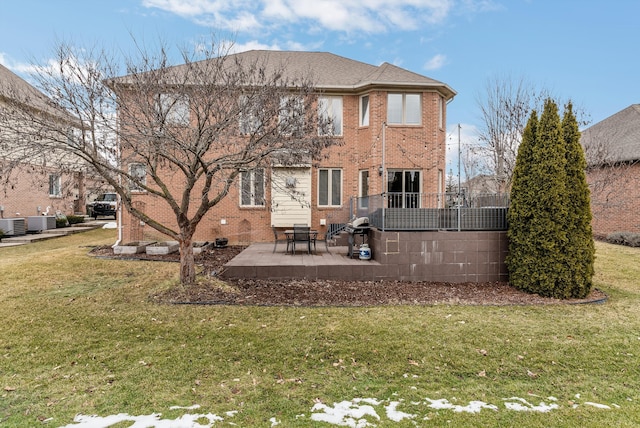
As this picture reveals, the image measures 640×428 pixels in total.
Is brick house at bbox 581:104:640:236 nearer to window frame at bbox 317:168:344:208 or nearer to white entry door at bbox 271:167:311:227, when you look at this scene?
window frame at bbox 317:168:344:208

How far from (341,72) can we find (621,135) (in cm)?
1607

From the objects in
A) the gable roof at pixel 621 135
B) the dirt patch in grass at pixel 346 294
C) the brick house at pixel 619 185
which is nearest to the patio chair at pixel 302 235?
the dirt patch in grass at pixel 346 294

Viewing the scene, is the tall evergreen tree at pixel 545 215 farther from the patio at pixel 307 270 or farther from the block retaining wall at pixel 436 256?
the patio at pixel 307 270

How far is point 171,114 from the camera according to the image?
6.65m

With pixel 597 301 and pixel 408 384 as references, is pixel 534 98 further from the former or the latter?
pixel 408 384

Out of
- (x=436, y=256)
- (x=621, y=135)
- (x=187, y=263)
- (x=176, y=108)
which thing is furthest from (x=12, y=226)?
(x=621, y=135)

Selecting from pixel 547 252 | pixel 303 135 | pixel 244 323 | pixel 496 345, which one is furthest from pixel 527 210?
pixel 244 323

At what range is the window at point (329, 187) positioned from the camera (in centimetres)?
1309

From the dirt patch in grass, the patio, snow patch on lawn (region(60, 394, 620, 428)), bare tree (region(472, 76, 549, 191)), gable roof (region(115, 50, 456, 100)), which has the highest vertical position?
gable roof (region(115, 50, 456, 100))

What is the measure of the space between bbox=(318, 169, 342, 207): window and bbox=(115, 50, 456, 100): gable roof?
122 inches

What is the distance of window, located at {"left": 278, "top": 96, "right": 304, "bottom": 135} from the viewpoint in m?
6.29

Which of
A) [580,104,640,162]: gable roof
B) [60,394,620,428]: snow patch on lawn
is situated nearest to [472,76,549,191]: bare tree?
[580,104,640,162]: gable roof

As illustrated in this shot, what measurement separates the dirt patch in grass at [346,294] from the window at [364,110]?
23.5 ft

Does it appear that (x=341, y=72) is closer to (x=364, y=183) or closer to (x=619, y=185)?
(x=364, y=183)
